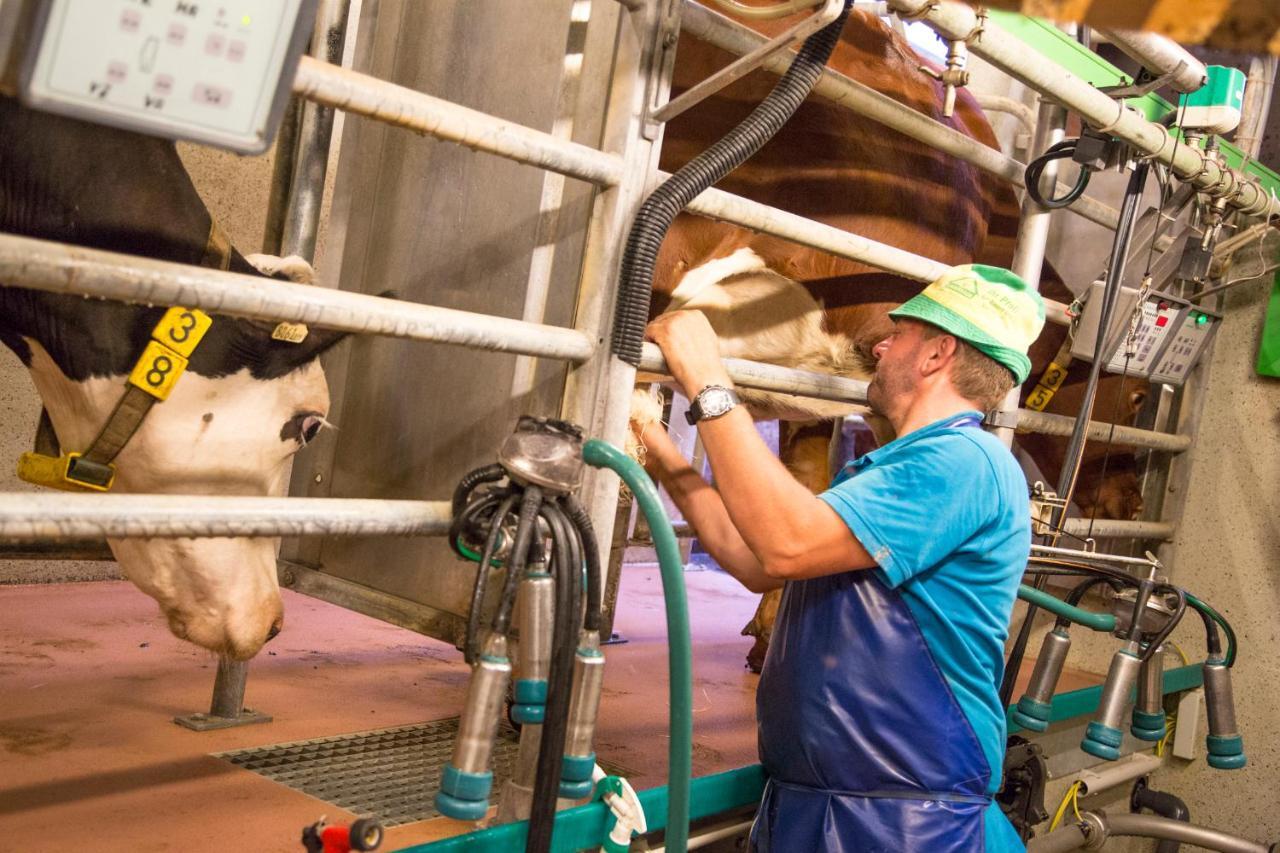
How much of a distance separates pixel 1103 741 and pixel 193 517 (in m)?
1.73

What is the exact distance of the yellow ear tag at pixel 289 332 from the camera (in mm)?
1851

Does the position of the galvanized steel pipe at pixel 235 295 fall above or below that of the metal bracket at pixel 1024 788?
above

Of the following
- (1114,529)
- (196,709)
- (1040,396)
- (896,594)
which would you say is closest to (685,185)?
(896,594)

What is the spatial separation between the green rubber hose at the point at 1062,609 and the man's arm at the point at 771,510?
0.69 meters

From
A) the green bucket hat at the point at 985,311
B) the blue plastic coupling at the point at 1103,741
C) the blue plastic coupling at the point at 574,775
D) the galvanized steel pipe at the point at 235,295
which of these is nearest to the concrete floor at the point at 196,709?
the blue plastic coupling at the point at 574,775

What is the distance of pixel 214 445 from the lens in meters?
1.88

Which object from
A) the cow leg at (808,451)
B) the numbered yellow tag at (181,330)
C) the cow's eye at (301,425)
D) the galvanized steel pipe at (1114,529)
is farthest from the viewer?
the cow leg at (808,451)

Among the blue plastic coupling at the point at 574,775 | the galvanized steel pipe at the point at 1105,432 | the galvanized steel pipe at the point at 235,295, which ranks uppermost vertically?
the galvanized steel pipe at the point at 1105,432

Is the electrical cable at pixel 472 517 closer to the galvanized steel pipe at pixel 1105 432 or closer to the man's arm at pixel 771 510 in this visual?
the man's arm at pixel 771 510

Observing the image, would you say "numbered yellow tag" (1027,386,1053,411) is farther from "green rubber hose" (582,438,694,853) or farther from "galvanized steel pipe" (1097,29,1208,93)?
"green rubber hose" (582,438,694,853)

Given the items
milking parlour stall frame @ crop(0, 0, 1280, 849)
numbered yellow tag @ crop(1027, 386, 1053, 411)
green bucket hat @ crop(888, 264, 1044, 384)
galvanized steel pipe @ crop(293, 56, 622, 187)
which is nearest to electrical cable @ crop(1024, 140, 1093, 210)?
milking parlour stall frame @ crop(0, 0, 1280, 849)

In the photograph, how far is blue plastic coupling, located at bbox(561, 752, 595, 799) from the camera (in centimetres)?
132

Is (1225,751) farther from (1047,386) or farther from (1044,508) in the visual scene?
(1047,386)

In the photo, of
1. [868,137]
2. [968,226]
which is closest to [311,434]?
[868,137]
